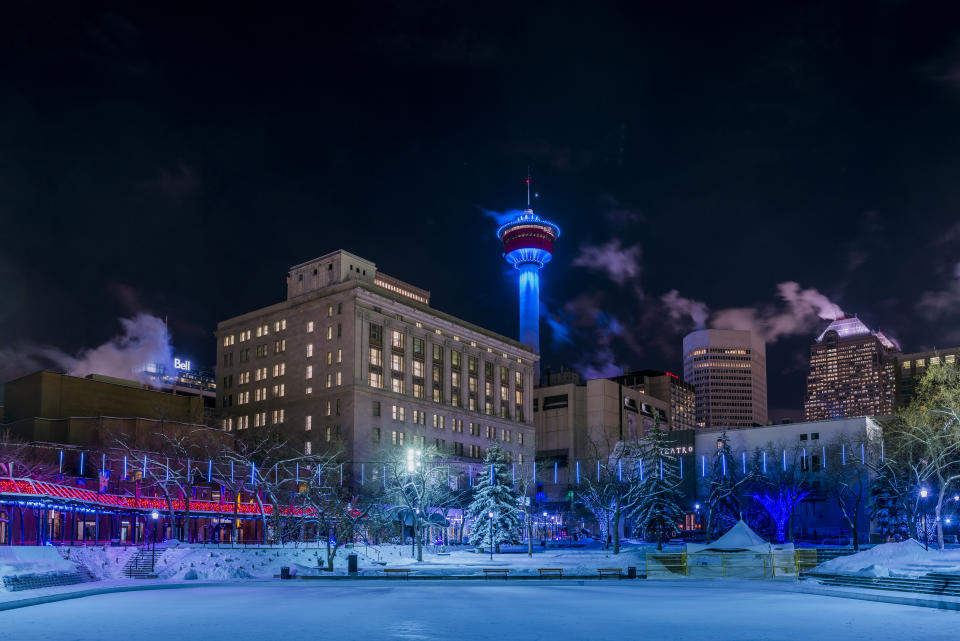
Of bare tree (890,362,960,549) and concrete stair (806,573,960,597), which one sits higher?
bare tree (890,362,960,549)

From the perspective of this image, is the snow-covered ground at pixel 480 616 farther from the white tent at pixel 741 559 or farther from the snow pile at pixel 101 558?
the snow pile at pixel 101 558

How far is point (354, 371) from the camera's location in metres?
126

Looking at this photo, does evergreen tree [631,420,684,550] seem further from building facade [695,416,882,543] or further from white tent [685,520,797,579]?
white tent [685,520,797,579]

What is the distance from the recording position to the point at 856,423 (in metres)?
118

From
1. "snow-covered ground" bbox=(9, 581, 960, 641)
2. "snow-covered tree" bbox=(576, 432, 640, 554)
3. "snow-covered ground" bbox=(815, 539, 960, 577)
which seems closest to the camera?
"snow-covered ground" bbox=(9, 581, 960, 641)

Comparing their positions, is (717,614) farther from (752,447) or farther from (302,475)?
(752,447)

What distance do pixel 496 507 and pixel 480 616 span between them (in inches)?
2017

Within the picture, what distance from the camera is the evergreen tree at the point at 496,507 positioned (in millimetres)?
79125

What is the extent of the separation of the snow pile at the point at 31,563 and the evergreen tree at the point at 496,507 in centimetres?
3977

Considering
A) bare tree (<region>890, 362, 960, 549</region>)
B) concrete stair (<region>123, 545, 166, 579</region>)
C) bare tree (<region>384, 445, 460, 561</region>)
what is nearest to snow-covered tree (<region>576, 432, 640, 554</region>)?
bare tree (<region>384, 445, 460, 561</region>)

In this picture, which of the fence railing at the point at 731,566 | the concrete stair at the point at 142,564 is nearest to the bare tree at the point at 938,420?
the fence railing at the point at 731,566

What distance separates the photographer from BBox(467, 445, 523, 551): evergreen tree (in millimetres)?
79125

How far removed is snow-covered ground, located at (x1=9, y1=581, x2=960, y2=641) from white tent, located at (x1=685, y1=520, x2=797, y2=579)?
870 cm

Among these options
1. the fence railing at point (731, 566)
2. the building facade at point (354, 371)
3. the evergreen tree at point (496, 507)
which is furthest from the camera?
the building facade at point (354, 371)
